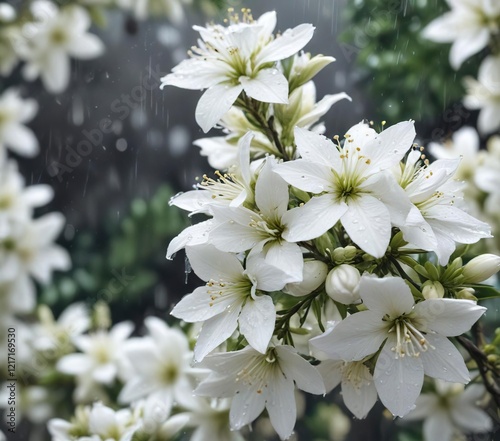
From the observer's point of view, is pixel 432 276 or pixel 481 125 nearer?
pixel 432 276

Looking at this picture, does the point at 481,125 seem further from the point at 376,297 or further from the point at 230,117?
the point at 376,297

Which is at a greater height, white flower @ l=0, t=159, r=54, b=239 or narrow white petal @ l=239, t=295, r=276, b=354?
narrow white petal @ l=239, t=295, r=276, b=354

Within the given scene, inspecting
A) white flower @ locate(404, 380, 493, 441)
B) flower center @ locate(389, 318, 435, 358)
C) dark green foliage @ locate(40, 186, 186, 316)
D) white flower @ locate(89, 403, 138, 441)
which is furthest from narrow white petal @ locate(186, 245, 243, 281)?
dark green foliage @ locate(40, 186, 186, 316)

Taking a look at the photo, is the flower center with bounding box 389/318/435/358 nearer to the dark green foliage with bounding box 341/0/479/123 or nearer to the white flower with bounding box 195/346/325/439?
the white flower with bounding box 195/346/325/439

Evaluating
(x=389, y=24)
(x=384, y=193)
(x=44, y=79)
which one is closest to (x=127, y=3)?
(x=44, y=79)

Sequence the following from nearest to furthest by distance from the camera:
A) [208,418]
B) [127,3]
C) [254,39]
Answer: [254,39] → [208,418] → [127,3]
